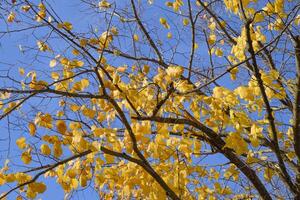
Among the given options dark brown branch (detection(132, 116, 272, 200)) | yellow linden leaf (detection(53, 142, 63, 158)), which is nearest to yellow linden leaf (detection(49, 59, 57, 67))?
yellow linden leaf (detection(53, 142, 63, 158))

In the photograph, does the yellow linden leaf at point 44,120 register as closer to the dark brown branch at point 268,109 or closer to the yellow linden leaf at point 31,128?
the yellow linden leaf at point 31,128

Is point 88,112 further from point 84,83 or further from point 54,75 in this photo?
point 54,75

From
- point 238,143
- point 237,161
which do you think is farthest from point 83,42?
point 237,161

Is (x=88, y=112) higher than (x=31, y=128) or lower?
higher

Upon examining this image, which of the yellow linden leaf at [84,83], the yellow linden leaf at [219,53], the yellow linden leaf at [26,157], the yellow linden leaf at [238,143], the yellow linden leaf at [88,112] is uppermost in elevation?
the yellow linden leaf at [219,53]

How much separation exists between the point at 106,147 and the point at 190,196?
111cm

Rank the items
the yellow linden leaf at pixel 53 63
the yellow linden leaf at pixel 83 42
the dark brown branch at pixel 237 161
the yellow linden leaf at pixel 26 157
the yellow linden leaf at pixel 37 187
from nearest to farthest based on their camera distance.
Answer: the yellow linden leaf at pixel 37 187
the yellow linden leaf at pixel 26 157
the yellow linden leaf at pixel 83 42
the yellow linden leaf at pixel 53 63
the dark brown branch at pixel 237 161

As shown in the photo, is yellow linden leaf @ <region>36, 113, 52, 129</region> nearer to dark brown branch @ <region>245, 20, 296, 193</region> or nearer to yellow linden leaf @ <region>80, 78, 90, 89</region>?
yellow linden leaf @ <region>80, 78, 90, 89</region>

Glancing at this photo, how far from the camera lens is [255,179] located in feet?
12.4

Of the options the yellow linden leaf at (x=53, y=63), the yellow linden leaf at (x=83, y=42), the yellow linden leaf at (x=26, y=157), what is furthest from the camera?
the yellow linden leaf at (x=53, y=63)

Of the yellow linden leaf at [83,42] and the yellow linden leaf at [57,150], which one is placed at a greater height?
the yellow linden leaf at [83,42]

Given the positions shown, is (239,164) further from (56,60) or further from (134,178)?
(56,60)

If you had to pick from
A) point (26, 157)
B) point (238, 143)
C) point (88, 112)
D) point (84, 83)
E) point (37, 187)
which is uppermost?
point (84, 83)

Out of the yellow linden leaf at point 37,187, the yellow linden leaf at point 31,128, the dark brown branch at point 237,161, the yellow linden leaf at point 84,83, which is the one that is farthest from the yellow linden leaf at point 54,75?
the dark brown branch at point 237,161
